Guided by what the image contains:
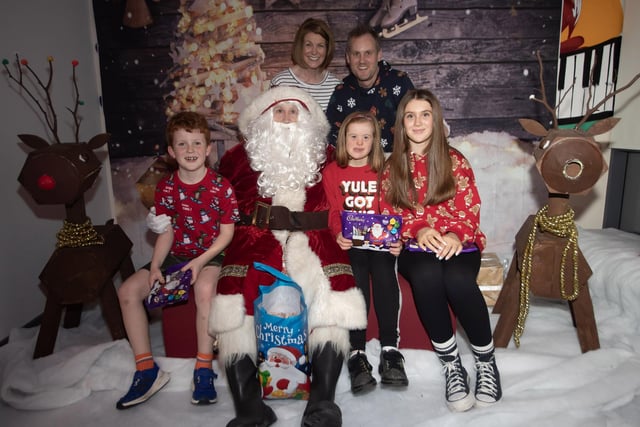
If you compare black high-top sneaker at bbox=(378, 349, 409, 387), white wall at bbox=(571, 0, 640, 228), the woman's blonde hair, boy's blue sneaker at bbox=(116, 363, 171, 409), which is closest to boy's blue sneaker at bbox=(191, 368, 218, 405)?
boy's blue sneaker at bbox=(116, 363, 171, 409)

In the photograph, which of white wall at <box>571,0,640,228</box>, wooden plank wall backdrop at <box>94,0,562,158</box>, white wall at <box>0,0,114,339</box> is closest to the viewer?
white wall at <box>0,0,114,339</box>

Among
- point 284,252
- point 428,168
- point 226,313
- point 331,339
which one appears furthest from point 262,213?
point 428,168

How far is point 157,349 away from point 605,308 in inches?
98.6

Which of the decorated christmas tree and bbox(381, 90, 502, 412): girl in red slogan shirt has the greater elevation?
the decorated christmas tree

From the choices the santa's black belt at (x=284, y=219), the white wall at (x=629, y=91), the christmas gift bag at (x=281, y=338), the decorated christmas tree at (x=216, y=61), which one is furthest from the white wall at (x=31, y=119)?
the white wall at (x=629, y=91)

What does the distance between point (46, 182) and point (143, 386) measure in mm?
1035

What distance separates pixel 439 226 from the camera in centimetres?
209

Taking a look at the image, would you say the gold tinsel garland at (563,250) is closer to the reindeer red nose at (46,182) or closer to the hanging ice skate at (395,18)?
the hanging ice skate at (395,18)

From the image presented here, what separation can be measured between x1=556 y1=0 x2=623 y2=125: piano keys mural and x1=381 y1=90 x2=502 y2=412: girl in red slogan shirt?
5.07 feet

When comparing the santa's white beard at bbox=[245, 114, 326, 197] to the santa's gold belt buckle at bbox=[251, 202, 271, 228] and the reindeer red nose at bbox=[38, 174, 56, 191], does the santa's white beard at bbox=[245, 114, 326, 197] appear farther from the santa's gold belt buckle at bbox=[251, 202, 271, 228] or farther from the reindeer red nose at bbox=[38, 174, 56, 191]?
the reindeer red nose at bbox=[38, 174, 56, 191]

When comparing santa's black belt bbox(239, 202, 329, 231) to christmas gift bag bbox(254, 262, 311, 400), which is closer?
christmas gift bag bbox(254, 262, 311, 400)

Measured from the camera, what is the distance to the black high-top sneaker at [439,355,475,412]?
1.84 metres

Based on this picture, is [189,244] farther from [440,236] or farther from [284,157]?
[440,236]

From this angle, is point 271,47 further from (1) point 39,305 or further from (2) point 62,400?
(2) point 62,400
